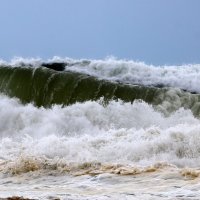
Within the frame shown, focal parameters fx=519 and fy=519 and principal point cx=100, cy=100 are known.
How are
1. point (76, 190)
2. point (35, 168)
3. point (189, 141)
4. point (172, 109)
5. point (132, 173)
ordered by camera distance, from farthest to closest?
point (172, 109) → point (189, 141) → point (35, 168) → point (132, 173) → point (76, 190)

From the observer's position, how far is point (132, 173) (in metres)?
6.35

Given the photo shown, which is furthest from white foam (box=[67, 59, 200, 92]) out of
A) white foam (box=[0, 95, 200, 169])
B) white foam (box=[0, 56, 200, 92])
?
white foam (box=[0, 95, 200, 169])

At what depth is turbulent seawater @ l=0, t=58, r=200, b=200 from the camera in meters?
5.98

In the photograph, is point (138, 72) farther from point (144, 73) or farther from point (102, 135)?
point (102, 135)

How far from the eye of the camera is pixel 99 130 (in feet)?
45.5

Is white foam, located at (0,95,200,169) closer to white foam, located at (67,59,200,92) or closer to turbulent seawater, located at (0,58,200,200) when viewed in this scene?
turbulent seawater, located at (0,58,200,200)

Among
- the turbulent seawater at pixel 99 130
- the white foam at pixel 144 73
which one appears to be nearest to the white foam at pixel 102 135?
the turbulent seawater at pixel 99 130

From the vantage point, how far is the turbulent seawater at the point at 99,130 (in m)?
5.98

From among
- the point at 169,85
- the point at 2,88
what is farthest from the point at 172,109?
the point at 2,88

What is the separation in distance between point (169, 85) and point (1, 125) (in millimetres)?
5483

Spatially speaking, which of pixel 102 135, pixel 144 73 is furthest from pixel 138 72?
pixel 102 135

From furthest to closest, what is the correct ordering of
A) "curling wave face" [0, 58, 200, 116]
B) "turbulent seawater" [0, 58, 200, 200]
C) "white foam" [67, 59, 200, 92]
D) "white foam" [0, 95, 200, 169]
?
"white foam" [67, 59, 200, 92], "curling wave face" [0, 58, 200, 116], "white foam" [0, 95, 200, 169], "turbulent seawater" [0, 58, 200, 200]

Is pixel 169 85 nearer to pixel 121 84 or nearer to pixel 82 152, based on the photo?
pixel 121 84

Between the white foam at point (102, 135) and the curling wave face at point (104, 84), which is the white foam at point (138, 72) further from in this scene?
the white foam at point (102, 135)
